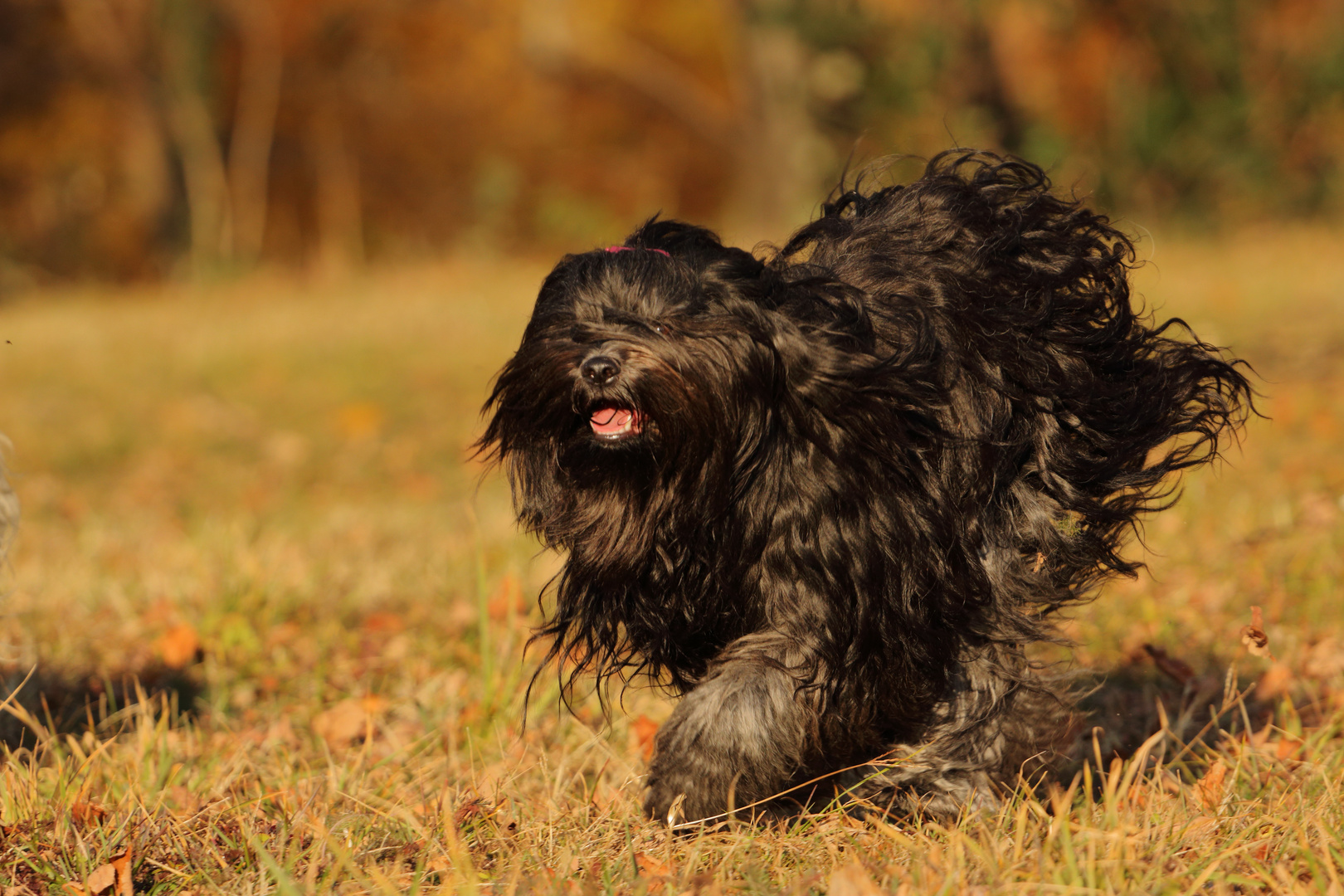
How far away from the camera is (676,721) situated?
2910mm

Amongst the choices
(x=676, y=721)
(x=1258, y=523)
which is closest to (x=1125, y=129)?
(x=1258, y=523)

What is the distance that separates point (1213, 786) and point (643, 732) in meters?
1.53

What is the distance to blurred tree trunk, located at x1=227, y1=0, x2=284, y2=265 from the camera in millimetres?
26328

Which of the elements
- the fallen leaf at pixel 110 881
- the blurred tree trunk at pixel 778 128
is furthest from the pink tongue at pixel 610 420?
the blurred tree trunk at pixel 778 128

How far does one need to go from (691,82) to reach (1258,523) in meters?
21.5

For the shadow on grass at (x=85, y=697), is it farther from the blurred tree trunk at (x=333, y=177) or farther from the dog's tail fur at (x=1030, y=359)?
the blurred tree trunk at (x=333, y=177)

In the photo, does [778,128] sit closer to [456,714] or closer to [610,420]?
[456,714]

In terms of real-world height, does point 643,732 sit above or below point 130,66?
below

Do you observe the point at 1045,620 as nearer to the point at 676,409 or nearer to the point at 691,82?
the point at 676,409

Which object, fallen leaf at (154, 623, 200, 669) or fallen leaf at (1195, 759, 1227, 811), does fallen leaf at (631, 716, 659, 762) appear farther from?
fallen leaf at (154, 623, 200, 669)

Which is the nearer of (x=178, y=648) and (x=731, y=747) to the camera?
(x=731, y=747)

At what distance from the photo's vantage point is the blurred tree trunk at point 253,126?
26.3 meters

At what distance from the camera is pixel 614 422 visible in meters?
2.71

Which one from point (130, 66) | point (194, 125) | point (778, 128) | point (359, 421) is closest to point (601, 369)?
point (359, 421)
